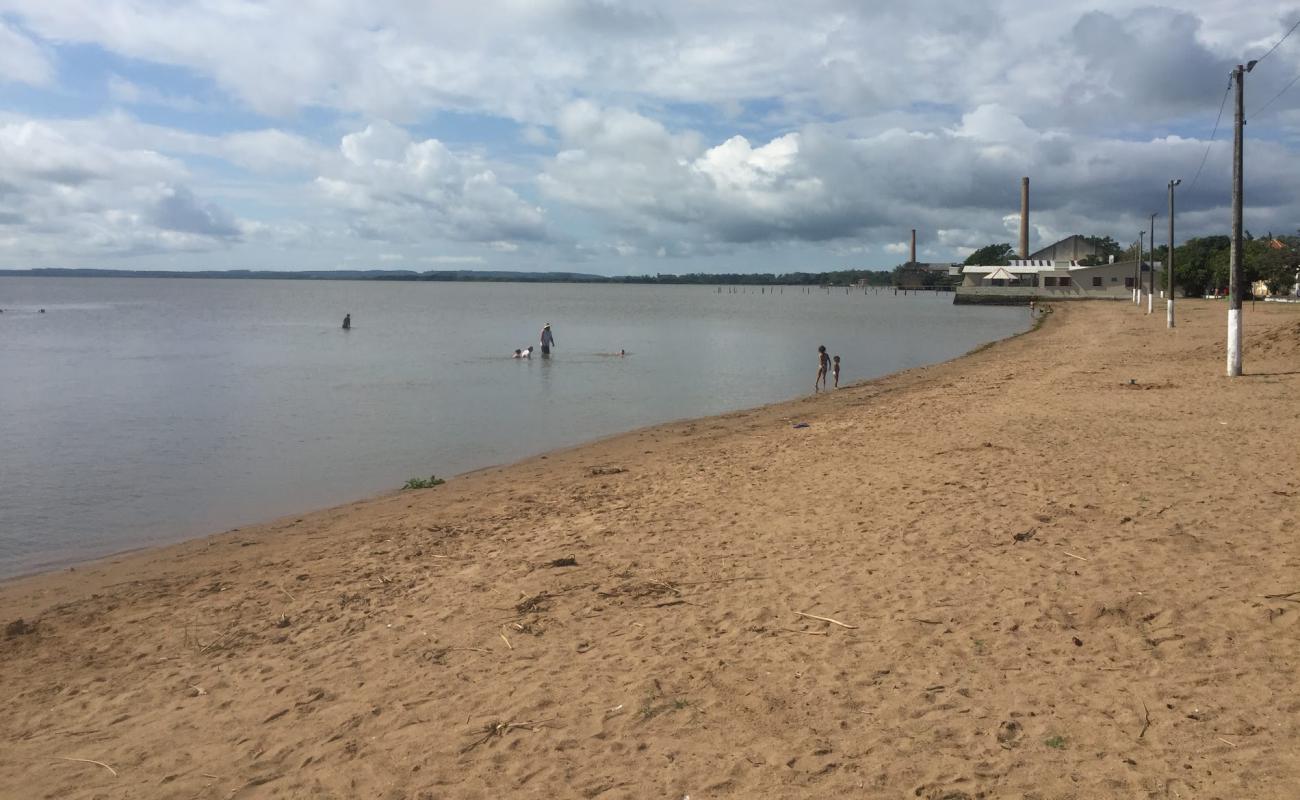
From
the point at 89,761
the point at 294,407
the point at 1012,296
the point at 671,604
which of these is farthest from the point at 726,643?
the point at 1012,296

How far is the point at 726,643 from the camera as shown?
619cm

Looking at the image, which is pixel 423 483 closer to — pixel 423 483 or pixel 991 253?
pixel 423 483

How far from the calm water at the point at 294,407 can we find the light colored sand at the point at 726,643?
3.24 metres

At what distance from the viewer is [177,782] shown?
493 centimetres

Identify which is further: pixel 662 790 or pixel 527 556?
pixel 527 556

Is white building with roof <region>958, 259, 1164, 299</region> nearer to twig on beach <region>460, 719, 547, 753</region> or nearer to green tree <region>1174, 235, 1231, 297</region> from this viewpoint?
green tree <region>1174, 235, 1231, 297</region>

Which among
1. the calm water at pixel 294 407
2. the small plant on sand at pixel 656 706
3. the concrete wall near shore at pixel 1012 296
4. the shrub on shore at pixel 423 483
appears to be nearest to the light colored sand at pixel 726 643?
the small plant on sand at pixel 656 706

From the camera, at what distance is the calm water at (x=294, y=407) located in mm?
14250

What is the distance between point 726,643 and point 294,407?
21682mm

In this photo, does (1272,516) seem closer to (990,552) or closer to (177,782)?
(990,552)

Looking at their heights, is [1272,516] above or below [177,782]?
above

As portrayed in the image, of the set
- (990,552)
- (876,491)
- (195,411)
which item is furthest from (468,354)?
(990,552)

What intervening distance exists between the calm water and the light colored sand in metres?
3.24

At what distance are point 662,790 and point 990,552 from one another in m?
4.32
